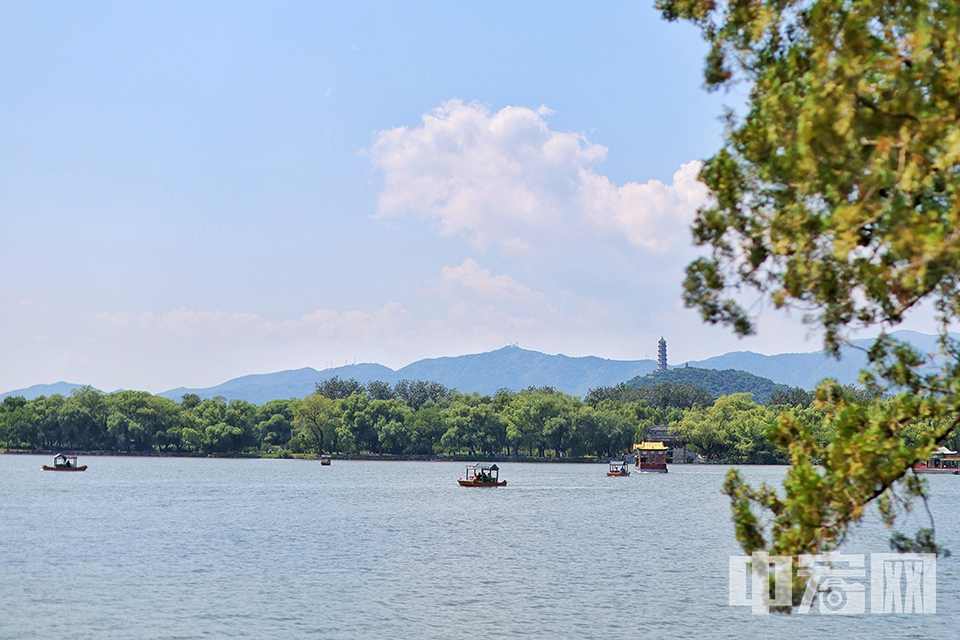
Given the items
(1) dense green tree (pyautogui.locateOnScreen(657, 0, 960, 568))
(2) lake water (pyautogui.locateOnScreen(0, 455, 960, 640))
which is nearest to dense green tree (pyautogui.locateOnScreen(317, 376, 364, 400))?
(2) lake water (pyautogui.locateOnScreen(0, 455, 960, 640))

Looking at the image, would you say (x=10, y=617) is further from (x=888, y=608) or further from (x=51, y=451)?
(x=51, y=451)

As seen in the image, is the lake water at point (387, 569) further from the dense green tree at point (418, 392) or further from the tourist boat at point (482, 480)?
the dense green tree at point (418, 392)

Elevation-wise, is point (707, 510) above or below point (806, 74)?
below

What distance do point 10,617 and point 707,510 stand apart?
1592 inches

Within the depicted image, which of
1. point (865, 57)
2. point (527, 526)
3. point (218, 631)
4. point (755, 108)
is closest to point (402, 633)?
point (218, 631)

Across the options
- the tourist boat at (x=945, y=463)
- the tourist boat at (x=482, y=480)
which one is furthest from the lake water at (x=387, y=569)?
the tourist boat at (x=945, y=463)

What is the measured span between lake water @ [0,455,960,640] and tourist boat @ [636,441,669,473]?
43.5m

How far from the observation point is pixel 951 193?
716 centimetres

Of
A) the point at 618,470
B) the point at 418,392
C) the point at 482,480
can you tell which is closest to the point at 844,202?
the point at 482,480

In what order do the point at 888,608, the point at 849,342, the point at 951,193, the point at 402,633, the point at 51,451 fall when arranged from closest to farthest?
the point at 951,193 → the point at 849,342 → the point at 402,633 → the point at 888,608 → the point at 51,451

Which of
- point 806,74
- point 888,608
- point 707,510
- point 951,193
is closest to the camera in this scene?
point 951,193

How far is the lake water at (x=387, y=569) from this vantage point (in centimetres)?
2208

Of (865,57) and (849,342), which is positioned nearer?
(865,57)

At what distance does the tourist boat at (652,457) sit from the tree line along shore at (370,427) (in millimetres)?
3432
